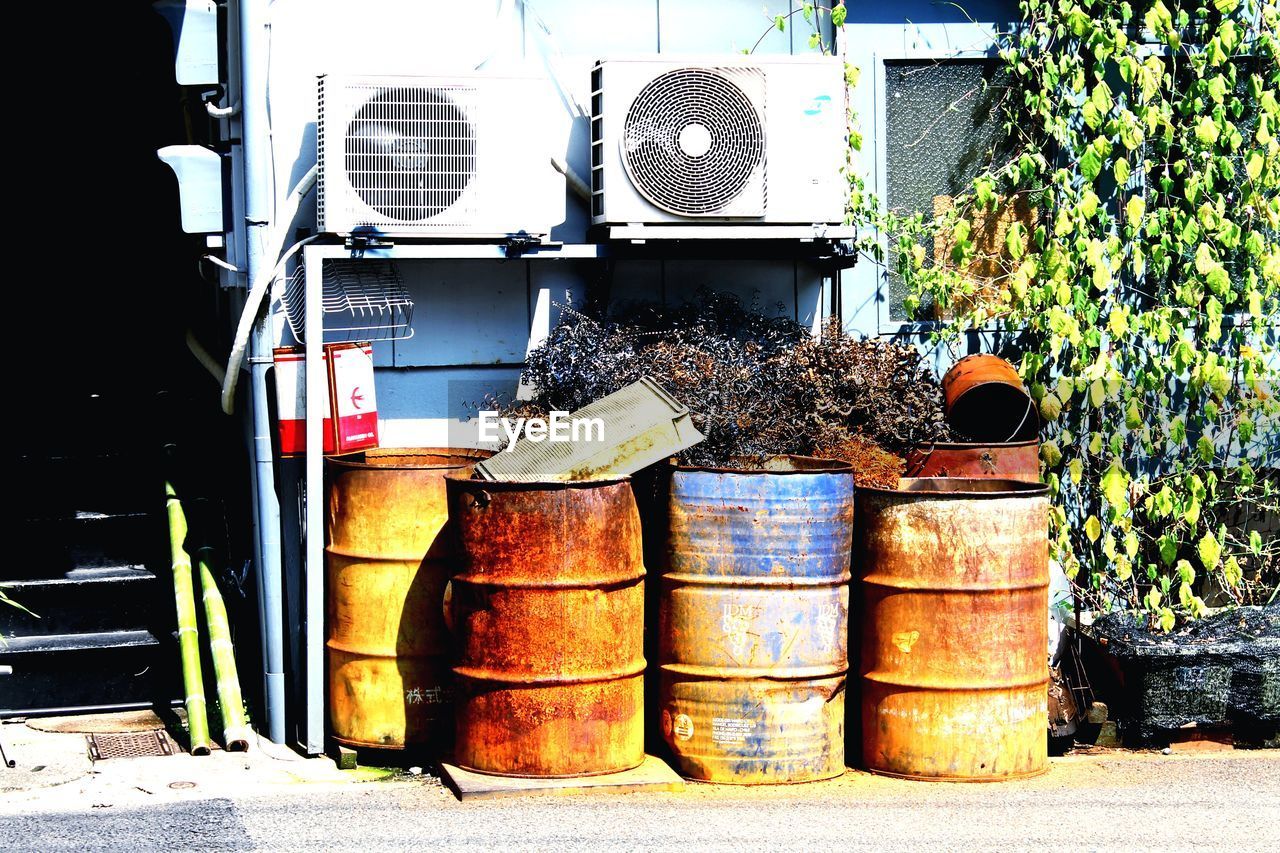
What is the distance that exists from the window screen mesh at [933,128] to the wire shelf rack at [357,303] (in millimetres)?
2484

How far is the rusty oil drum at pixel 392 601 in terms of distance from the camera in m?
6.65

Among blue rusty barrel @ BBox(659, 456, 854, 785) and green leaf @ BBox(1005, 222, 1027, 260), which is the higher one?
green leaf @ BBox(1005, 222, 1027, 260)

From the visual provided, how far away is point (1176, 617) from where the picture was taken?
25.2 ft

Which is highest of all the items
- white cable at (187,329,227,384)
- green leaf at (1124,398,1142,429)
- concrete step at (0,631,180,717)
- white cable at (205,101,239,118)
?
white cable at (205,101,239,118)

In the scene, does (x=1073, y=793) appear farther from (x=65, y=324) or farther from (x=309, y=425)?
(x=65, y=324)

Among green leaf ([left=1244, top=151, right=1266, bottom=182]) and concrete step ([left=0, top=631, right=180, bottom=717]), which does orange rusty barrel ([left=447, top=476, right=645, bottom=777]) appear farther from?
green leaf ([left=1244, top=151, right=1266, bottom=182])

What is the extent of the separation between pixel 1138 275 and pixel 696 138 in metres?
2.51

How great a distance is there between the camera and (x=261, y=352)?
23.2 feet

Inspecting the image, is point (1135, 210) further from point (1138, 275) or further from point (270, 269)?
point (270, 269)

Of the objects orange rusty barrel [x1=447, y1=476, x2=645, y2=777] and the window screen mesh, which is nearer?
orange rusty barrel [x1=447, y1=476, x2=645, y2=777]

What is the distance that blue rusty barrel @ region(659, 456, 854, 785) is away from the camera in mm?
6266

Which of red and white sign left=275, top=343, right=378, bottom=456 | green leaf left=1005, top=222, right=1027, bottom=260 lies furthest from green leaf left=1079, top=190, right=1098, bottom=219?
red and white sign left=275, top=343, right=378, bottom=456

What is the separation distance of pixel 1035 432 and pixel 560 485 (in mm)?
2677

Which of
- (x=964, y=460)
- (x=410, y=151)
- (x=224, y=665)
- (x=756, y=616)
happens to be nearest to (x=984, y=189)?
(x=964, y=460)
